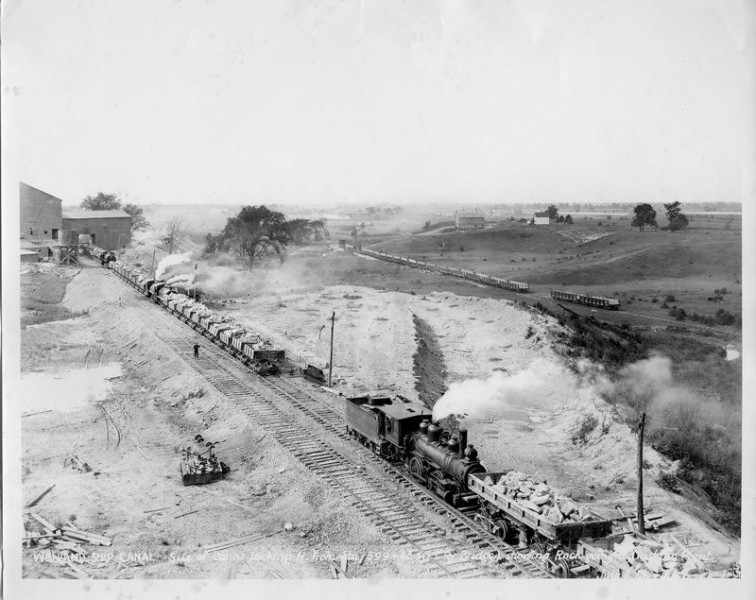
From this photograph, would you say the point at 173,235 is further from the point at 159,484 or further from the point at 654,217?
the point at 654,217

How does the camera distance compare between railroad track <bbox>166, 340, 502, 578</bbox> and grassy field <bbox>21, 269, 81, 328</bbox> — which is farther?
grassy field <bbox>21, 269, 81, 328</bbox>

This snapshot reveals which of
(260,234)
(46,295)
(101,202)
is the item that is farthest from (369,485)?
(46,295)

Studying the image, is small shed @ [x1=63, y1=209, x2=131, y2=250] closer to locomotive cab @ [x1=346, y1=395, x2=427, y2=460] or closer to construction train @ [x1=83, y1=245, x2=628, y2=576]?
locomotive cab @ [x1=346, y1=395, x2=427, y2=460]

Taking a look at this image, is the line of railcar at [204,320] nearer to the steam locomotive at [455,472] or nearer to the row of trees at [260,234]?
the row of trees at [260,234]

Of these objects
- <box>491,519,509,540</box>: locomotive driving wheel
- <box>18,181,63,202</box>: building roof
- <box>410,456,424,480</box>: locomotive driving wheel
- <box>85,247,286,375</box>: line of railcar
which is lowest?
<box>491,519,509,540</box>: locomotive driving wheel

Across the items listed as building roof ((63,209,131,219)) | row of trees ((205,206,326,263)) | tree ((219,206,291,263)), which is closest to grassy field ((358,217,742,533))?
row of trees ((205,206,326,263))

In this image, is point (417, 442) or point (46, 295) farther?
point (46, 295)
